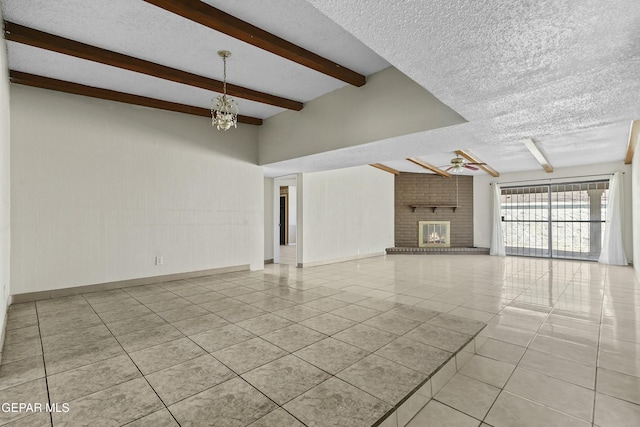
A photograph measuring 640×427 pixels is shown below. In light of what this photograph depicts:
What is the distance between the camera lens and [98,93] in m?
4.17

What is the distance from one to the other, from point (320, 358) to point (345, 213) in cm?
597

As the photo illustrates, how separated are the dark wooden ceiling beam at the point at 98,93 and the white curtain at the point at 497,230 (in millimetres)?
8710

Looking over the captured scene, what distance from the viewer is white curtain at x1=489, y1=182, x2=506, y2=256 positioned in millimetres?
9344

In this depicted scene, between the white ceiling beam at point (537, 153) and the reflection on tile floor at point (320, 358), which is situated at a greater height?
the white ceiling beam at point (537, 153)

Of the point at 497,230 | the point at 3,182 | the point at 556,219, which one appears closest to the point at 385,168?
the point at 497,230

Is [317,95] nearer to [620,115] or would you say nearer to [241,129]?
[241,129]

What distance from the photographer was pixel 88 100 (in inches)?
170

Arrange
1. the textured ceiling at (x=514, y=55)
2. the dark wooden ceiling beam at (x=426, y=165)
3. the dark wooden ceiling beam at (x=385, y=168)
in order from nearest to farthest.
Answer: the textured ceiling at (x=514, y=55), the dark wooden ceiling beam at (x=426, y=165), the dark wooden ceiling beam at (x=385, y=168)

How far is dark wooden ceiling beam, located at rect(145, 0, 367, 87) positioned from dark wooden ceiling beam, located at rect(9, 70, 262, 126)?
2561 mm

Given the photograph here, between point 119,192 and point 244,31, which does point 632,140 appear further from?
point 119,192

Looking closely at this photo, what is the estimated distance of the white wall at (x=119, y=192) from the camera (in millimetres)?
3891

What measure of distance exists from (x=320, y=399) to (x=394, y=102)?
3353mm

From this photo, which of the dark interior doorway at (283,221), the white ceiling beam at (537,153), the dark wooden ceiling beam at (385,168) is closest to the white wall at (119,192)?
the dark wooden ceiling beam at (385,168)

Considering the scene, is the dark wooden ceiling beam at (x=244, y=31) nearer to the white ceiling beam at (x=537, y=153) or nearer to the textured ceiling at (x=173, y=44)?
the textured ceiling at (x=173, y=44)
